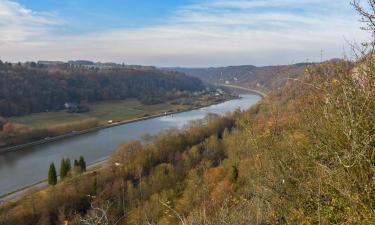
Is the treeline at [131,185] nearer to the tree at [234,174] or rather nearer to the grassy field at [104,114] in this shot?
the tree at [234,174]

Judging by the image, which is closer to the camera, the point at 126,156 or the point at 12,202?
the point at 12,202

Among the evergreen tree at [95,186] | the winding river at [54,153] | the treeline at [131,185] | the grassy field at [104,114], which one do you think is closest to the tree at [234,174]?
the treeline at [131,185]

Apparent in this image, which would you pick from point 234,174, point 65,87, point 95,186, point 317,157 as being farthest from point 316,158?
point 65,87

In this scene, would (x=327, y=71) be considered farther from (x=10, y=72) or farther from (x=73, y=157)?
(x=10, y=72)

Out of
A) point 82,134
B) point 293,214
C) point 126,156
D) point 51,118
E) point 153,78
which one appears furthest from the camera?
point 153,78

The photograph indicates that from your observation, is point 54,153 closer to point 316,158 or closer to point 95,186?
point 95,186

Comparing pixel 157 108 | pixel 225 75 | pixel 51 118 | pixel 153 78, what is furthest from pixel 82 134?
pixel 225 75

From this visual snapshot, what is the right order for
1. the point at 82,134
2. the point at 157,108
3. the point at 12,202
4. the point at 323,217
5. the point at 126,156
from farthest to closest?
the point at 157,108
the point at 82,134
the point at 126,156
the point at 12,202
the point at 323,217
